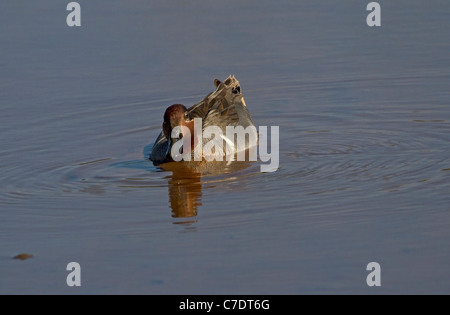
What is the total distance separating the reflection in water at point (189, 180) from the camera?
9859 millimetres

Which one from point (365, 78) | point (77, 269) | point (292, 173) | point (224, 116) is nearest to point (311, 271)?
point (77, 269)

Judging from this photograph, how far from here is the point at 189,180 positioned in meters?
11.2

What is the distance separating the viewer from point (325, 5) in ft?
58.3

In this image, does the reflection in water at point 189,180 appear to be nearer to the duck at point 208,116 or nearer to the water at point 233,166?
the water at point 233,166

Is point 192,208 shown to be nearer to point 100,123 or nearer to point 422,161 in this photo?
point 422,161

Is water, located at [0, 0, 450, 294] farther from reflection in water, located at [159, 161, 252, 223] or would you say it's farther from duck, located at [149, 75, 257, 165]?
duck, located at [149, 75, 257, 165]

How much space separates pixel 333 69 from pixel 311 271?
7.62 metres

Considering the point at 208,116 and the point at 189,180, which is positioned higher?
the point at 208,116

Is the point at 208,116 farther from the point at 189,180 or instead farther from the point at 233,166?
the point at 189,180

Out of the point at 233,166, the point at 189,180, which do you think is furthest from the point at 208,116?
the point at 189,180

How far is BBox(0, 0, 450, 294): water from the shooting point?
26.4 feet

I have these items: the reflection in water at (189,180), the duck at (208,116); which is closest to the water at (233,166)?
the reflection in water at (189,180)

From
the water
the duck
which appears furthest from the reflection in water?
the duck

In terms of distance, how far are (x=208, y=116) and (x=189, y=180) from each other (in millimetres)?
1806
